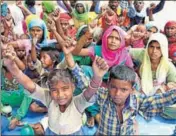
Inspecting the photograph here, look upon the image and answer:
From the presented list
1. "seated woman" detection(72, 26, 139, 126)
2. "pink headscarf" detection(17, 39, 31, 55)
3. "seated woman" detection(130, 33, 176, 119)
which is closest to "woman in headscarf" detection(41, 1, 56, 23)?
"pink headscarf" detection(17, 39, 31, 55)

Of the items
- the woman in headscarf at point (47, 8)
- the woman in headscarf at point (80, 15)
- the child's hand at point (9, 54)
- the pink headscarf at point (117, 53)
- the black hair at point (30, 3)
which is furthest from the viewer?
the black hair at point (30, 3)

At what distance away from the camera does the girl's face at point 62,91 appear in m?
1.19

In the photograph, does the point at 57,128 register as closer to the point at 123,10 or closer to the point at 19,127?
the point at 19,127

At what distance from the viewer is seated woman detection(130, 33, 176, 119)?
1.24 m

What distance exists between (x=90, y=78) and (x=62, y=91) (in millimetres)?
85

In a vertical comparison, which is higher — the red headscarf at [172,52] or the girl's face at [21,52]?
the girl's face at [21,52]

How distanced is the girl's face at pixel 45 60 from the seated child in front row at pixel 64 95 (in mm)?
68

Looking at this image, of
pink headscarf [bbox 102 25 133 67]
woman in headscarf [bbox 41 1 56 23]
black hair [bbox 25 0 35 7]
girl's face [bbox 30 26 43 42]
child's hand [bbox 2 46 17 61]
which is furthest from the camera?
black hair [bbox 25 0 35 7]

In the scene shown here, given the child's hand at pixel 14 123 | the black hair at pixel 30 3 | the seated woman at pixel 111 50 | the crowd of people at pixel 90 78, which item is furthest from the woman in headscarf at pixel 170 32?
the black hair at pixel 30 3

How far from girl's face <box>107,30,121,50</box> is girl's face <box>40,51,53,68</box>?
0.18 metres

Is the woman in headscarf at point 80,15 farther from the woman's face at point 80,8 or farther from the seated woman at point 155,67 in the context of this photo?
the seated woman at point 155,67

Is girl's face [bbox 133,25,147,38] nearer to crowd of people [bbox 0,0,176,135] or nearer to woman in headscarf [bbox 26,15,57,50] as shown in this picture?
crowd of people [bbox 0,0,176,135]

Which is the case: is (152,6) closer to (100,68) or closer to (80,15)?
(80,15)

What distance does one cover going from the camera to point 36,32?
1348 mm
